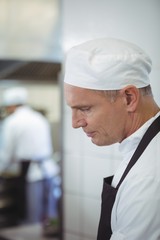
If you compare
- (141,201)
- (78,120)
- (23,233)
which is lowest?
(23,233)

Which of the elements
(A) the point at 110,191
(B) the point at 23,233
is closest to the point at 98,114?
(A) the point at 110,191

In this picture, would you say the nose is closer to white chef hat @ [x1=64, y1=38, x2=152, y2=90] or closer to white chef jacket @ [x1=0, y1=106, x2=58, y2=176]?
white chef hat @ [x1=64, y1=38, x2=152, y2=90]

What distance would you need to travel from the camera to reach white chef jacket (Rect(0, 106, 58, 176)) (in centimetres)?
251

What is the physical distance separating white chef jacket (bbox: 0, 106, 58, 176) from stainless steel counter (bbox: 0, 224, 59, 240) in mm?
431

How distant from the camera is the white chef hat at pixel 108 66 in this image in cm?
68

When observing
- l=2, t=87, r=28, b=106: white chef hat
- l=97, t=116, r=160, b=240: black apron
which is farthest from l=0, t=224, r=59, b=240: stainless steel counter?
l=97, t=116, r=160, b=240: black apron

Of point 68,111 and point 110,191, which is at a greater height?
point 68,111

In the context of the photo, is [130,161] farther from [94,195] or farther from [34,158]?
[34,158]

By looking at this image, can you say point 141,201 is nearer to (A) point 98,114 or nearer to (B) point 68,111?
(A) point 98,114

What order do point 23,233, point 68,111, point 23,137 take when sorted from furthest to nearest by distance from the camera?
1. point 23,137
2. point 23,233
3. point 68,111

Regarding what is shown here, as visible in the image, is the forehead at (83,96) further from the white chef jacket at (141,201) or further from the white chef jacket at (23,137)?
the white chef jacket at (23,137)

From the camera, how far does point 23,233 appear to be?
7.68 feet

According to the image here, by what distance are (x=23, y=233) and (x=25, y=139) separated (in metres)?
0.62

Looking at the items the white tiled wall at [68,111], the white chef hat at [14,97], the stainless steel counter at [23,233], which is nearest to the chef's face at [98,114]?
the white tiled wall at [68,111]
